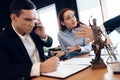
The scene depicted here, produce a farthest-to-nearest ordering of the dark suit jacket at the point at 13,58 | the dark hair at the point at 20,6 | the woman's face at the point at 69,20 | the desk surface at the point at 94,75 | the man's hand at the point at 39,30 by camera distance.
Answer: the woman's face at the point at 69,20
the man's hand at the point at 39,30
the dark hair at the point at 20,6
the dark suit jacket at the point at 13,58
the desk surface at the point at 94,75

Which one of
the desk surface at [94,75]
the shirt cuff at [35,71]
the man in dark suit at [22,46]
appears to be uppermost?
the man in dark suit at [22,46]

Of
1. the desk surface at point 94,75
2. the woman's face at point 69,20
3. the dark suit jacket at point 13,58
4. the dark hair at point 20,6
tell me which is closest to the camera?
the desk surface at point 94,75

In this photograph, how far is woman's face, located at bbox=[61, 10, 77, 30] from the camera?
2717 mm

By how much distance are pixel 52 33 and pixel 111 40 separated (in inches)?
202

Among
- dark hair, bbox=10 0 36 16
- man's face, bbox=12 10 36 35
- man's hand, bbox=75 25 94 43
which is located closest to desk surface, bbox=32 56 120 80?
man's hand, bbox=75 25 94 43

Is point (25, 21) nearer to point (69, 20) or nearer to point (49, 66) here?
point (49, 66)

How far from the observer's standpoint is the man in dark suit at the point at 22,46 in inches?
50.9

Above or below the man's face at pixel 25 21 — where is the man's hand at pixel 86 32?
below

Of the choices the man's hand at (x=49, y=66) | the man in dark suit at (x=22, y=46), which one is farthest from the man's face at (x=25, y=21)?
the man's hand at (x=49, y=66)

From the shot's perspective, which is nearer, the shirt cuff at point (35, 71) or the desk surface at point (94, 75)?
the desk surface at point (94, 75)

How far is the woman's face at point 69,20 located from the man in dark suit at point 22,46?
948mm

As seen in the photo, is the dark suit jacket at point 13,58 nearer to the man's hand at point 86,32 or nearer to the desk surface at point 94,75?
the desk surface at point 94,75

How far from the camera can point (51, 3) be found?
18.8 feet

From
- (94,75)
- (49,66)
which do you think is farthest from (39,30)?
(94,75)
